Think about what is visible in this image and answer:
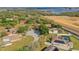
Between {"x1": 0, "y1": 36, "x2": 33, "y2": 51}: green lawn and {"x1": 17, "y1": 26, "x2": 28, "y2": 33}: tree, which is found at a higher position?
{"x1": 17, "y1": 26, "x2": 28, "y2": 33}: tree

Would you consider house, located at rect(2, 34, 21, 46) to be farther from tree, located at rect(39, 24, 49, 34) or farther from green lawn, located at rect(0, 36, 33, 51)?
tree, located at rect(39, 24, 49, 34)

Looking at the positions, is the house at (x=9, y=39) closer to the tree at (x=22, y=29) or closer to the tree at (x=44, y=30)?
the tree at (x=22, y=29)

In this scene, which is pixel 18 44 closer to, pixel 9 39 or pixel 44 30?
pixel 9 39

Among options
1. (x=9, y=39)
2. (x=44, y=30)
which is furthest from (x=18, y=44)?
(x=44, y=30)

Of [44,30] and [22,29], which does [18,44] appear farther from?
→ [44,30]

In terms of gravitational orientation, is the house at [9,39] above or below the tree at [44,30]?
below

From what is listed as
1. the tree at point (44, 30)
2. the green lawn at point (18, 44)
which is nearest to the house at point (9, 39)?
the green lawn at point (18, 44)

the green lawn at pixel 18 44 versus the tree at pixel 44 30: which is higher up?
the tree at pixel 44 30

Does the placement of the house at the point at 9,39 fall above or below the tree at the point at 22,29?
below

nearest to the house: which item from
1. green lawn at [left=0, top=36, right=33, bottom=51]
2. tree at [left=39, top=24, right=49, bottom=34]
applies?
green lawn at [left=0, top=36, right=33, bottom=51]

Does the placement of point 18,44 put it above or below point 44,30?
below

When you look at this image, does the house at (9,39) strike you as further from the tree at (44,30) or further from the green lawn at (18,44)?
the tree at (44,30)
